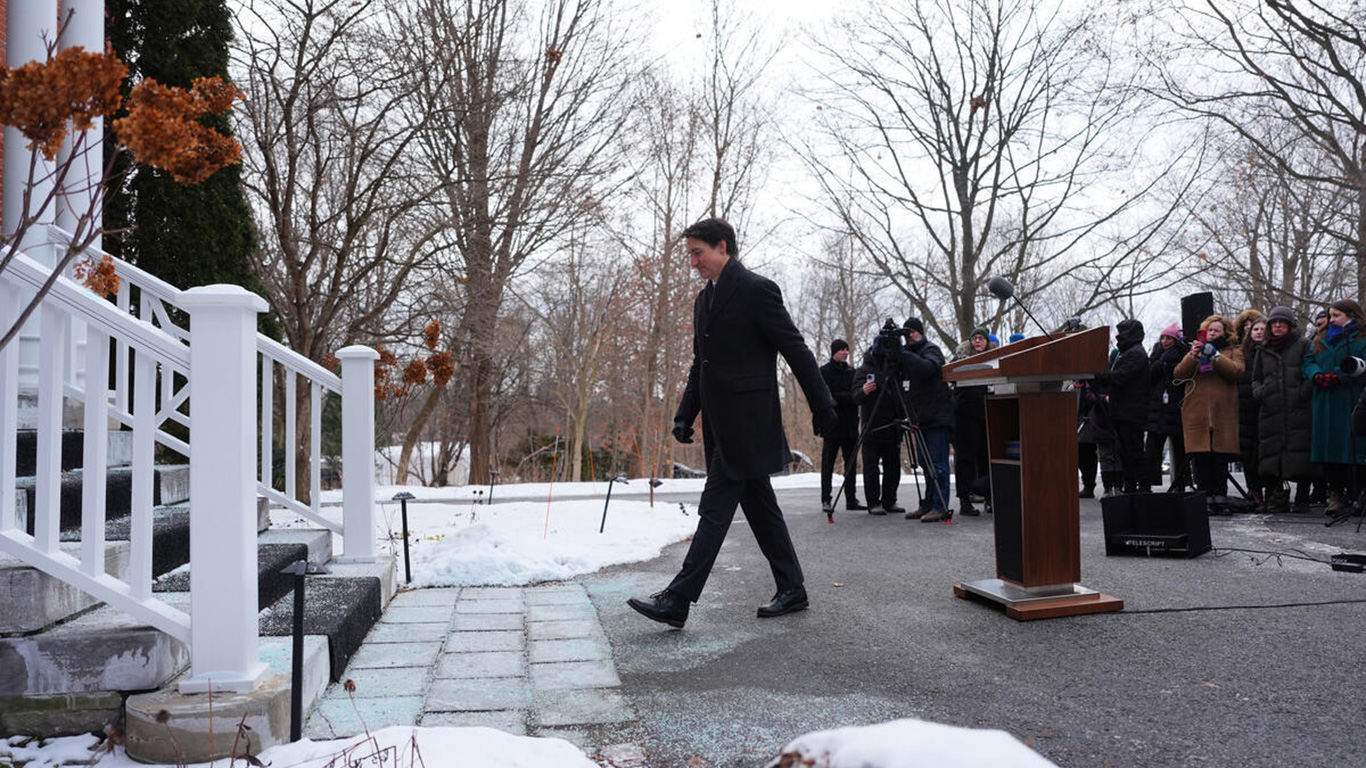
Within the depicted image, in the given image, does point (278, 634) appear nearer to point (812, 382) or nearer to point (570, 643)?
point (570, 643)

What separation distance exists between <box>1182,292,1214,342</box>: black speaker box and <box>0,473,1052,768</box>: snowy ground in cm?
565

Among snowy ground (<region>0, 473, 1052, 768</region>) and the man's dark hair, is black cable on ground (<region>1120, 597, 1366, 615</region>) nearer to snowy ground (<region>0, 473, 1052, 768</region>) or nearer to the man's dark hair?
the man's dark hair

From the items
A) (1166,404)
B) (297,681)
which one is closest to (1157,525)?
(1166,404)

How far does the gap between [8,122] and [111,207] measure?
6855 mm

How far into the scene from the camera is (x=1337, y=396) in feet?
23.9

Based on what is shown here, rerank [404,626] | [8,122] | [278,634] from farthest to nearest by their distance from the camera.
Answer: [404,626] < [278,634] < [8,122]

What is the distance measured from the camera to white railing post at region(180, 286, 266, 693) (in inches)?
106

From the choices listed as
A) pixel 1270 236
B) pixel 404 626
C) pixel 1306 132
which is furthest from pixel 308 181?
pixel 1270 236

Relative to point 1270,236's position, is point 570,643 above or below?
below

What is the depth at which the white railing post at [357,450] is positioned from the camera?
481 centimetres

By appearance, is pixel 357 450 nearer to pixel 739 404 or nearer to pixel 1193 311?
pixel 739 404

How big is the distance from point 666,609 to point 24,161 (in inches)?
168

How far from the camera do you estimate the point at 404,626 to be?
4281mm

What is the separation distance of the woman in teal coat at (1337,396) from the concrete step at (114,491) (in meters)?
8.44
